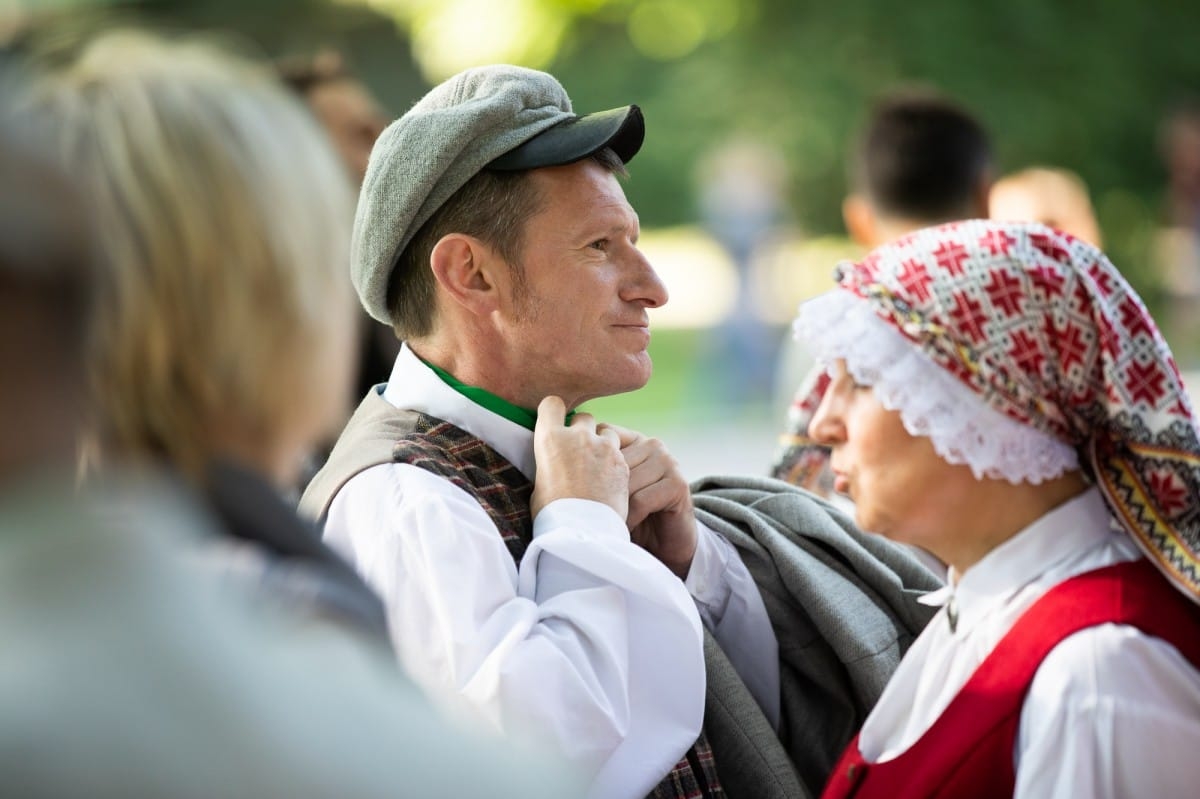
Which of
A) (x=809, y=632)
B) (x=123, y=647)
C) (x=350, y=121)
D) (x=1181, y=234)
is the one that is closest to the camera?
(x=123, y=647)

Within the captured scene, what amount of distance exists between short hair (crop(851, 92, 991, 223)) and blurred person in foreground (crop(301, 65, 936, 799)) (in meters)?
2.00

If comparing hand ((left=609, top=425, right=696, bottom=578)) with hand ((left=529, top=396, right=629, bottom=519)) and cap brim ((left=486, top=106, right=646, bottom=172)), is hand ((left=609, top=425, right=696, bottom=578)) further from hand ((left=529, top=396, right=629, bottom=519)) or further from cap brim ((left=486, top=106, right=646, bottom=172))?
cap brim ((left=486, top=106, right=646, bottom=172))

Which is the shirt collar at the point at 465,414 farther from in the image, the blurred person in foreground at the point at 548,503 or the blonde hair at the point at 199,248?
the blonde hair at the point at 199,248

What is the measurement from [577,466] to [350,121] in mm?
2394

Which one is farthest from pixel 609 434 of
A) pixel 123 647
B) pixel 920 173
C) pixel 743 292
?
pixel 743 292

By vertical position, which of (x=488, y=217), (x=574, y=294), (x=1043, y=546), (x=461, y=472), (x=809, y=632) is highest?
(x=488, y=217)

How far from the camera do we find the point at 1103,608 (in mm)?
2072

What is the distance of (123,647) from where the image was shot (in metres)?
1.00

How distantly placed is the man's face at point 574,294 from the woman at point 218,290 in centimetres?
127

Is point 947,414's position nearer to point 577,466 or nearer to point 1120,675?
point 1120,675

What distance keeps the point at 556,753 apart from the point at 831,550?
0.92 m

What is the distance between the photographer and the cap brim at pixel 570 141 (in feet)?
8.11

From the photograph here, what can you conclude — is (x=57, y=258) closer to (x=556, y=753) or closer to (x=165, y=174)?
(x=165, y=174)

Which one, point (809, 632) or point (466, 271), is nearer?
point (466, 271)
